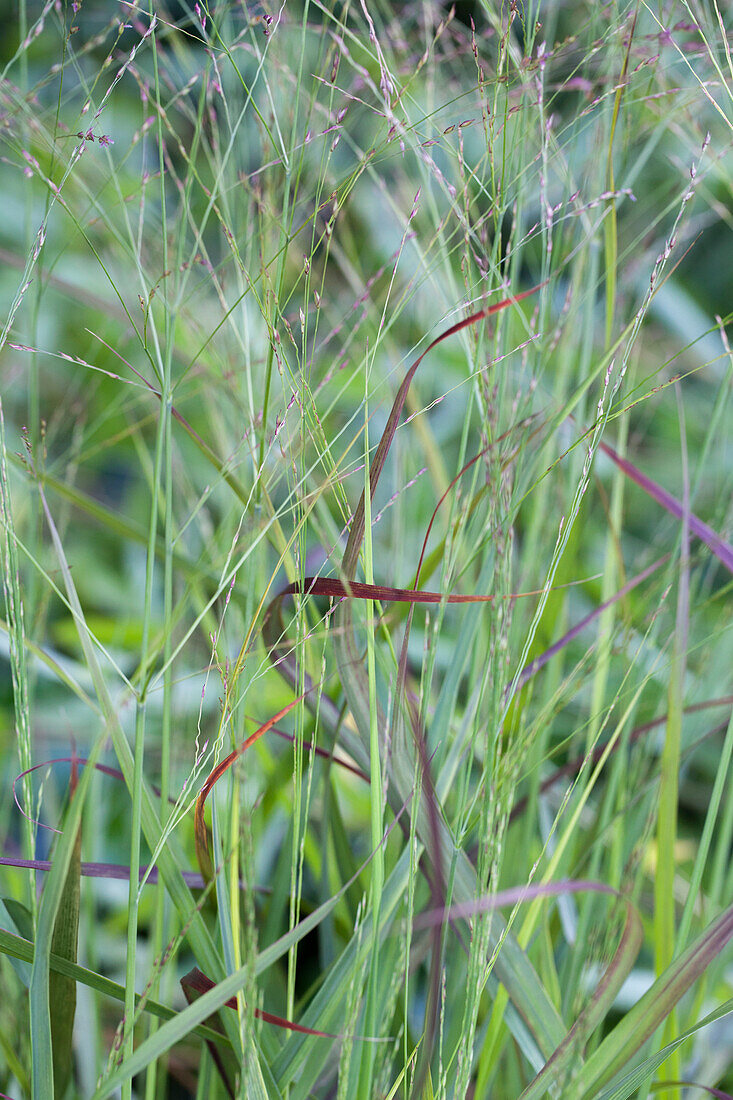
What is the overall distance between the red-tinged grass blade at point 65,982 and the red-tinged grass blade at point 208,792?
0.03 metres

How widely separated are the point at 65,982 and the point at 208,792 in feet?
0.25

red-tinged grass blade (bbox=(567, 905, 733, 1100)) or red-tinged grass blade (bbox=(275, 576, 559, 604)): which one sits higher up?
red-tinged grass blade (bbox=(275, 576, 559, 604))

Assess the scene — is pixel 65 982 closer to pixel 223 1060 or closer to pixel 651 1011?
pixel 223 1060

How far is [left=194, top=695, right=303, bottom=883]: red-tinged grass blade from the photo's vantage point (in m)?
0.20

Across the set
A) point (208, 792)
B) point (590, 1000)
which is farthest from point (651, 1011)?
point (208, 792)

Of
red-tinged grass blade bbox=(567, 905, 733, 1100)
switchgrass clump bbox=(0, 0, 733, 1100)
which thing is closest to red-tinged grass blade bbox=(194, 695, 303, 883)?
switchgrass clump bbox=(0, 0, 733, 1100)

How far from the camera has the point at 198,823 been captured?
0.21 meters

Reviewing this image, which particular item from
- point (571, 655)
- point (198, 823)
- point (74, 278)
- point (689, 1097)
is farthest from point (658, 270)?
point (74, 278)

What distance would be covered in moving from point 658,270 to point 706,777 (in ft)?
1.75

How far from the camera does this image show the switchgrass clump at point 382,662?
201 mm

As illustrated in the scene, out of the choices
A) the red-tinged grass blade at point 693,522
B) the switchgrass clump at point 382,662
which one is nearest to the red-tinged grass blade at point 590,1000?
the switchgrass clump at point 382,662

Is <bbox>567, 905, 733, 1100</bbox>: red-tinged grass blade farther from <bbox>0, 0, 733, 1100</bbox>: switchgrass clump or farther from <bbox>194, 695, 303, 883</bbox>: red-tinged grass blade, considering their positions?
<bbox>194, 695, 303, 883</bbox>: red-tinged grass blade

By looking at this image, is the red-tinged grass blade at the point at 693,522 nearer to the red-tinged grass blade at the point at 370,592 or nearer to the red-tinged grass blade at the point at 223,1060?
the red-tinged grass blade at the point at 370,592

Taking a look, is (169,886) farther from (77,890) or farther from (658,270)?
(658,270)
